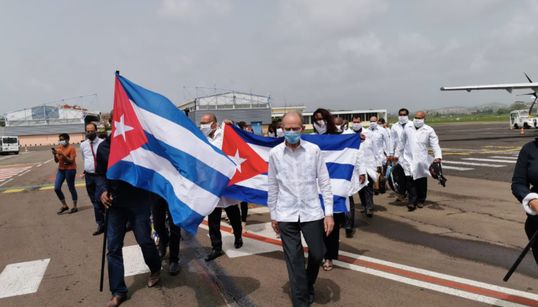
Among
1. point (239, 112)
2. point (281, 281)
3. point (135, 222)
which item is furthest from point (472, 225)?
point (239, 112)

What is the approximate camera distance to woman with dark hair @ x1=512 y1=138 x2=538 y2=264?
300 cm

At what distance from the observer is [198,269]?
5277 mm

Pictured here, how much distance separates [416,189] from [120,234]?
21.2ft

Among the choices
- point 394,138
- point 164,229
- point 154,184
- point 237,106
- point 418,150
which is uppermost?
point 237,106

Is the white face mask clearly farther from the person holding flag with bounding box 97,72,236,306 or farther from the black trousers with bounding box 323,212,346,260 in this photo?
the person holding flag with bounding box 97,72,236,306

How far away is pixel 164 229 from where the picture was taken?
18.7ft

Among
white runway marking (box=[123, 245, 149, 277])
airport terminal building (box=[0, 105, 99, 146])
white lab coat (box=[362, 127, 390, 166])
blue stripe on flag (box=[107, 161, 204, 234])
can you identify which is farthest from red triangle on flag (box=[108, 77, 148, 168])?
airport terminal building (box=[0, 105, 99, 146])

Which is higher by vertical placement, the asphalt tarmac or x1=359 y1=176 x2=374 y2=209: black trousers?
x1=359 y1=176 x2=374 y2=209: black trousers

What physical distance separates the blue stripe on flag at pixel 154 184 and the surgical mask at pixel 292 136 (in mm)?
1237

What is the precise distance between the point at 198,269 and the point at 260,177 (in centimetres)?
160

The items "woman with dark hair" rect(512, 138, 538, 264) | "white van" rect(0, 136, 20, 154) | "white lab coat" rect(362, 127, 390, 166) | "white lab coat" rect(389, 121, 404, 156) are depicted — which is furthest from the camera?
"white van" rect(0, 136, 20, 154)

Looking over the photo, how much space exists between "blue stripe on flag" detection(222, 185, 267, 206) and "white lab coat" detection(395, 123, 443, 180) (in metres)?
4.08

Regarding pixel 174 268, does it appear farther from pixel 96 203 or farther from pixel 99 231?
pixel 96 203

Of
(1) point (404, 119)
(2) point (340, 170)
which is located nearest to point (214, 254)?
(2) point (340, 170)
